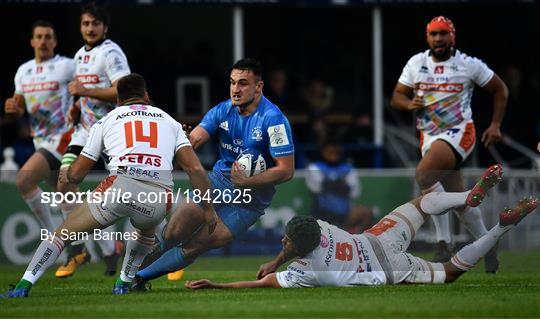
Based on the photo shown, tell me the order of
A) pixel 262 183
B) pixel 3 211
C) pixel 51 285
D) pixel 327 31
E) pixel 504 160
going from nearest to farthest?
1. pixel 262 183
2. pixel 51 285
3. pixel 3 211
4. pixel 504 160
5. pixel 327 31

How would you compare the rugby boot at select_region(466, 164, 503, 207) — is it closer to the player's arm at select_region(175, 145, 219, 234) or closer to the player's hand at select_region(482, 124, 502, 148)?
the player's hand at select_region(482, 124, 502, 148)

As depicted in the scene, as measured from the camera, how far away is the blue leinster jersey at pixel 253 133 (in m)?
12.2

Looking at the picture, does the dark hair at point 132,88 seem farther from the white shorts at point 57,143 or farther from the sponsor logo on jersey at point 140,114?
the white shorts at point 57,143

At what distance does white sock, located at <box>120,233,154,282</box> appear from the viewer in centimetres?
1182

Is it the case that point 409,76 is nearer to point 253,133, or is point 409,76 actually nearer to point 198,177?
point 253,133

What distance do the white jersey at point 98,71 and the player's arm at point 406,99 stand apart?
9.14 ft

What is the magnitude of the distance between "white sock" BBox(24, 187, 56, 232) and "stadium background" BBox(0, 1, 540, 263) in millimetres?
5389

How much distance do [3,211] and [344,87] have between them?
8.30 m

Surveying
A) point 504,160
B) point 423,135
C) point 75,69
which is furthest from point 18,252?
point 504,160

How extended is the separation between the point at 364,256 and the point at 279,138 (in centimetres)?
126

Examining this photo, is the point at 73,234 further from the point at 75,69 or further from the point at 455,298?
the point at 75,69

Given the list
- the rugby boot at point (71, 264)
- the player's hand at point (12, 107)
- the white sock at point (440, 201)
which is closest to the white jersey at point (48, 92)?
the player's hand at point (12, 107)

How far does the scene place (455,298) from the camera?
1086 cm

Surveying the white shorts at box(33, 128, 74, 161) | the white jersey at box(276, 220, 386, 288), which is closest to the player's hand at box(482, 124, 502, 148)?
the white jersey at box(276, 220, 386, 288)
